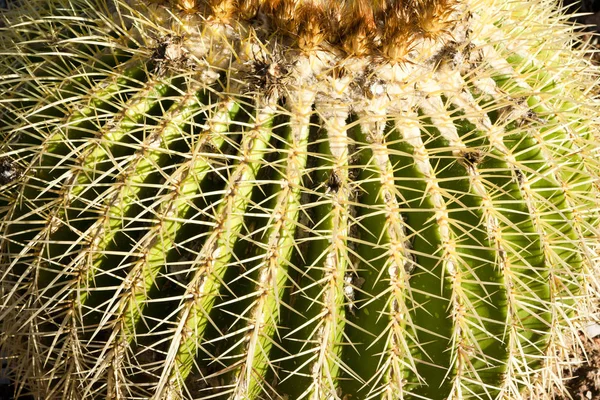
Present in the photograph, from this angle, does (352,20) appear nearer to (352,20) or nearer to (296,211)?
(352,20)

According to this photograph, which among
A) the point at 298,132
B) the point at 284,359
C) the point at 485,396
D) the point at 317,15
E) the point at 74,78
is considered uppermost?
the point at 317,15

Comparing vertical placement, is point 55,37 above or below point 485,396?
above

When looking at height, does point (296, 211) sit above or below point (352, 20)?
below

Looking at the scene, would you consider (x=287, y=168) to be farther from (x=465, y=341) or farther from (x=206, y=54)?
(x=465, y=341)

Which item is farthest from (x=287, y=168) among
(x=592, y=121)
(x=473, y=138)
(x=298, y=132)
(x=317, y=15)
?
(x=592, y=121)

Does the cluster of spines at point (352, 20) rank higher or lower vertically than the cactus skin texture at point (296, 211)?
higher

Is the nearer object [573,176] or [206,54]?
[206,54]

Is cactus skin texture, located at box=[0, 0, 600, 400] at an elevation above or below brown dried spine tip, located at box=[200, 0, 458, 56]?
below

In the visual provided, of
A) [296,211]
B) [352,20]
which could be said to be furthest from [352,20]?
[296,211]
